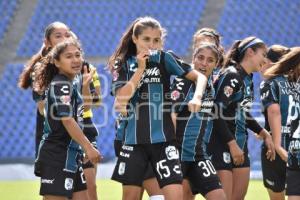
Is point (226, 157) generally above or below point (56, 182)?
above

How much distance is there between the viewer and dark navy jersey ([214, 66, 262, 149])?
6.75 m

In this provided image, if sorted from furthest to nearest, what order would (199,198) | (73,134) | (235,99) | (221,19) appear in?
(221,19), (199,198), (235,99), (73,134)

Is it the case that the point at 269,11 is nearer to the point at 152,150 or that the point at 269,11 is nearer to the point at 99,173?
the point at 99,173

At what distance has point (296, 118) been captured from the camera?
5.98 metres

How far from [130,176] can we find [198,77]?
0.93 meters

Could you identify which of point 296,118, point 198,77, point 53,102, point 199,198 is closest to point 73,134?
point 53,102

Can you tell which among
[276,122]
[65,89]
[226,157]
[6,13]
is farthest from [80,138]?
[6,13]

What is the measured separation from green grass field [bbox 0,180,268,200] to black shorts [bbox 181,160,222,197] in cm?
326

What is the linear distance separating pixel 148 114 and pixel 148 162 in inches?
15.1

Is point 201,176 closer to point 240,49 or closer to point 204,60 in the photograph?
point 204,60

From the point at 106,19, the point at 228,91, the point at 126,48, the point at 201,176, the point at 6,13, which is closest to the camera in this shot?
the point at 126,48

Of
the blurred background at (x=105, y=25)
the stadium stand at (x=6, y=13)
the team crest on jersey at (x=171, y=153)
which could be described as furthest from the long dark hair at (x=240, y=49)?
the stadium stand at (x=6, y=13)

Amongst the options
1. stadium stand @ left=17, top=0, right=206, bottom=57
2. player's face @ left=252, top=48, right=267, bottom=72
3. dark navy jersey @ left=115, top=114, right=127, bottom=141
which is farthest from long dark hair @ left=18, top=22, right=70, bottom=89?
stadium stand @ left=17, top=0, right=206, bottom=57

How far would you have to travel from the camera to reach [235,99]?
685cm
